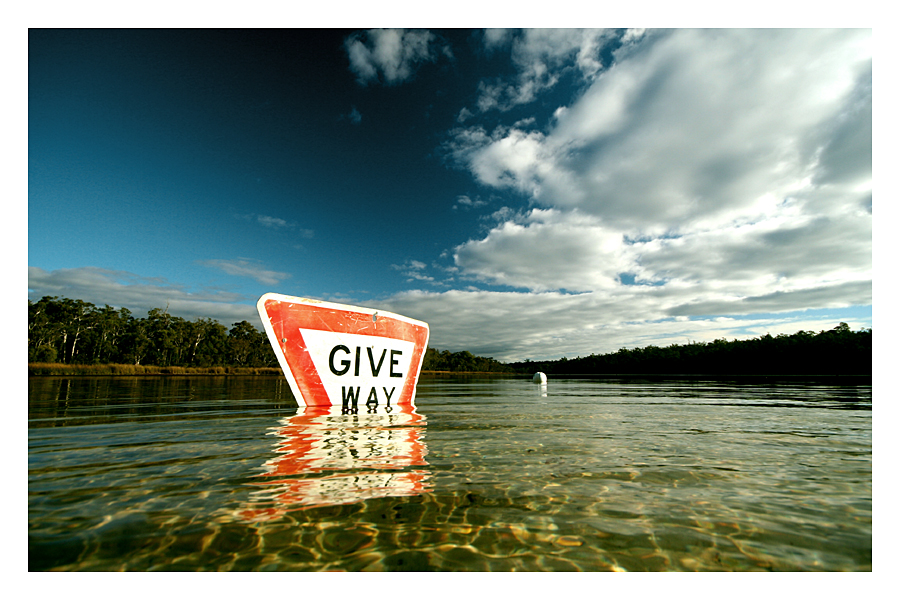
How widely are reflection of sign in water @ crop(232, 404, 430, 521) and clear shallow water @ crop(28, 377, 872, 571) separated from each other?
31 millimetres

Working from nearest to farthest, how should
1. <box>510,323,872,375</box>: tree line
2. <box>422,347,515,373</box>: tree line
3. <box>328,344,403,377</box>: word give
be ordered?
<box>328,344,403,377</box>: word give, <box>510,323,872,375</box>: tree line, <box>422,347,515,373</box>: tree line

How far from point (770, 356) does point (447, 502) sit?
106m

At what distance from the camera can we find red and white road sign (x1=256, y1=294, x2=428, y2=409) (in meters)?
8.38

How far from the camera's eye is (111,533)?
2.75 m

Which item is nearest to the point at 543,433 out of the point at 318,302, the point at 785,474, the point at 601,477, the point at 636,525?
the point at 601,477

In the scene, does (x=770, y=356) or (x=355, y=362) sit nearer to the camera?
(x=355, y=362)

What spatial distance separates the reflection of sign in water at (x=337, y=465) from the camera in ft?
11.2

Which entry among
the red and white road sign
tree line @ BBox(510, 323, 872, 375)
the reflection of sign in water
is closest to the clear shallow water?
the reflection of sign in water

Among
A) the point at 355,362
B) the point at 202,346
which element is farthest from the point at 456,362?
the point at 355,362

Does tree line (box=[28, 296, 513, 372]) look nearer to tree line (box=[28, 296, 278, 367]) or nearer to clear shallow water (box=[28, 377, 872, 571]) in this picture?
tree line (box=[28, 296, 278, 367])

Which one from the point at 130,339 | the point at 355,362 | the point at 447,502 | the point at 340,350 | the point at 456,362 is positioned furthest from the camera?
the point at 456,362

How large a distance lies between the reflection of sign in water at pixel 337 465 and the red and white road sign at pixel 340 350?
132cm

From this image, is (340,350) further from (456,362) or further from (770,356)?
(456,362)

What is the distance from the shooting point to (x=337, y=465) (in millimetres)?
4531
